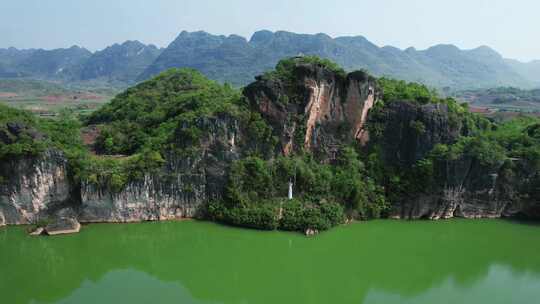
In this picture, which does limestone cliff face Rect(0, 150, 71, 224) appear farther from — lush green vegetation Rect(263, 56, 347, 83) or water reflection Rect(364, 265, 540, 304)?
water reflection Rect(364, 265, 540, 304)

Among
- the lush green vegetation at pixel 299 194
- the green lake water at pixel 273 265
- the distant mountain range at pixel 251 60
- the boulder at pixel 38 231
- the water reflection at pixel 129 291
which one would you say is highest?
the distant mountain range at pixel 251 60

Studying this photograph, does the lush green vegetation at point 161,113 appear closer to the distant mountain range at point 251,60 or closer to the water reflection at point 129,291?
the water reflection at point 129,291

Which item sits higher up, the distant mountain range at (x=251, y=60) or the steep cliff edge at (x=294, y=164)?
the distant mountain range at (x=251, y=60)

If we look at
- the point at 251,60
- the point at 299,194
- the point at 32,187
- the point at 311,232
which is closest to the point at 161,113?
the point at 32,187

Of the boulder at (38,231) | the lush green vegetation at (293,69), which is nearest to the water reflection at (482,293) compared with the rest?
the lush green vegetation at (293,69)

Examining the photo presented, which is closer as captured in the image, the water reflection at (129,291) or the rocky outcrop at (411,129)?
the water reflection at (129,291)

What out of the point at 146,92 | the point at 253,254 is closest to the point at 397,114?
the point at 253,254

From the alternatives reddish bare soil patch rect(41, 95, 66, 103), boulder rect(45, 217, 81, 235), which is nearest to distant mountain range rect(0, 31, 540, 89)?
reddish bare soil patch rect(41, 95, 66, 103)

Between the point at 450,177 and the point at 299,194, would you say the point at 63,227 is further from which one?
the point at 450,177

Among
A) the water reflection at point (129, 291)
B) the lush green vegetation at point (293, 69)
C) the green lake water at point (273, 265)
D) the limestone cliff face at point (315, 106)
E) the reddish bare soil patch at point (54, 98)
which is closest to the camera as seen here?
→ the water reflection at point (129, 291)
